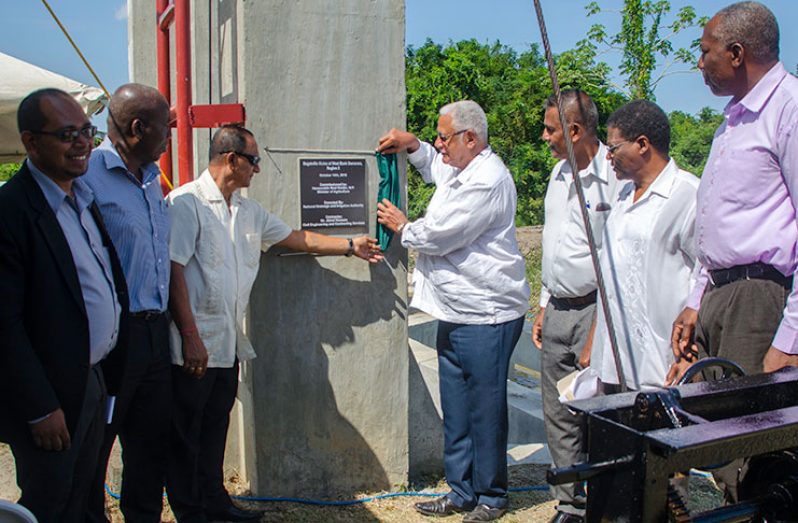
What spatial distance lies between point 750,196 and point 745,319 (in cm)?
50

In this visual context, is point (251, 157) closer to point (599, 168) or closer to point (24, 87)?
point (599, 168)

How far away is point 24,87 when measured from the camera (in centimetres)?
634

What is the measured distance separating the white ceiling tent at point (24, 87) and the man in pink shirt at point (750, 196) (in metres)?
5.31

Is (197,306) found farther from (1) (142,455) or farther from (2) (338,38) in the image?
(2) (338,38)

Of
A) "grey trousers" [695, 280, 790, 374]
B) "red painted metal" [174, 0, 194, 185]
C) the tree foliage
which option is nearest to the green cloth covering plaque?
"red painted metal" [174, 0, 194, 185]

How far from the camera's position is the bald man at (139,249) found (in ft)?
10.3

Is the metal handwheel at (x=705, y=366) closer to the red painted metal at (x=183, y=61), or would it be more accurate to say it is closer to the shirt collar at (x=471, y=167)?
the shirt collar at (x=471, y=167)

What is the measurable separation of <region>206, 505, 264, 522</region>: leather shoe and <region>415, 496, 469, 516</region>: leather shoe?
949mm

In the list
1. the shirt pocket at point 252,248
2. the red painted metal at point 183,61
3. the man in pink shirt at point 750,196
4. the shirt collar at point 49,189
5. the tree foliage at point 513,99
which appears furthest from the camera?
the tree foliage at point 513,99

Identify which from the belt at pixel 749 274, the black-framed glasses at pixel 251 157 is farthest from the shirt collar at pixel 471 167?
the belt at pixel 749 274

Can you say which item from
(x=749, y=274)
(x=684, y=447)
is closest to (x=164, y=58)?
(x=749, y=274)

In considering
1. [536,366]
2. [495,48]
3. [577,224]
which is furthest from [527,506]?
[495,48]

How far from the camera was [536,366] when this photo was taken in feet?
32.6

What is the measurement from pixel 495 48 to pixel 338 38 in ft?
80.6
